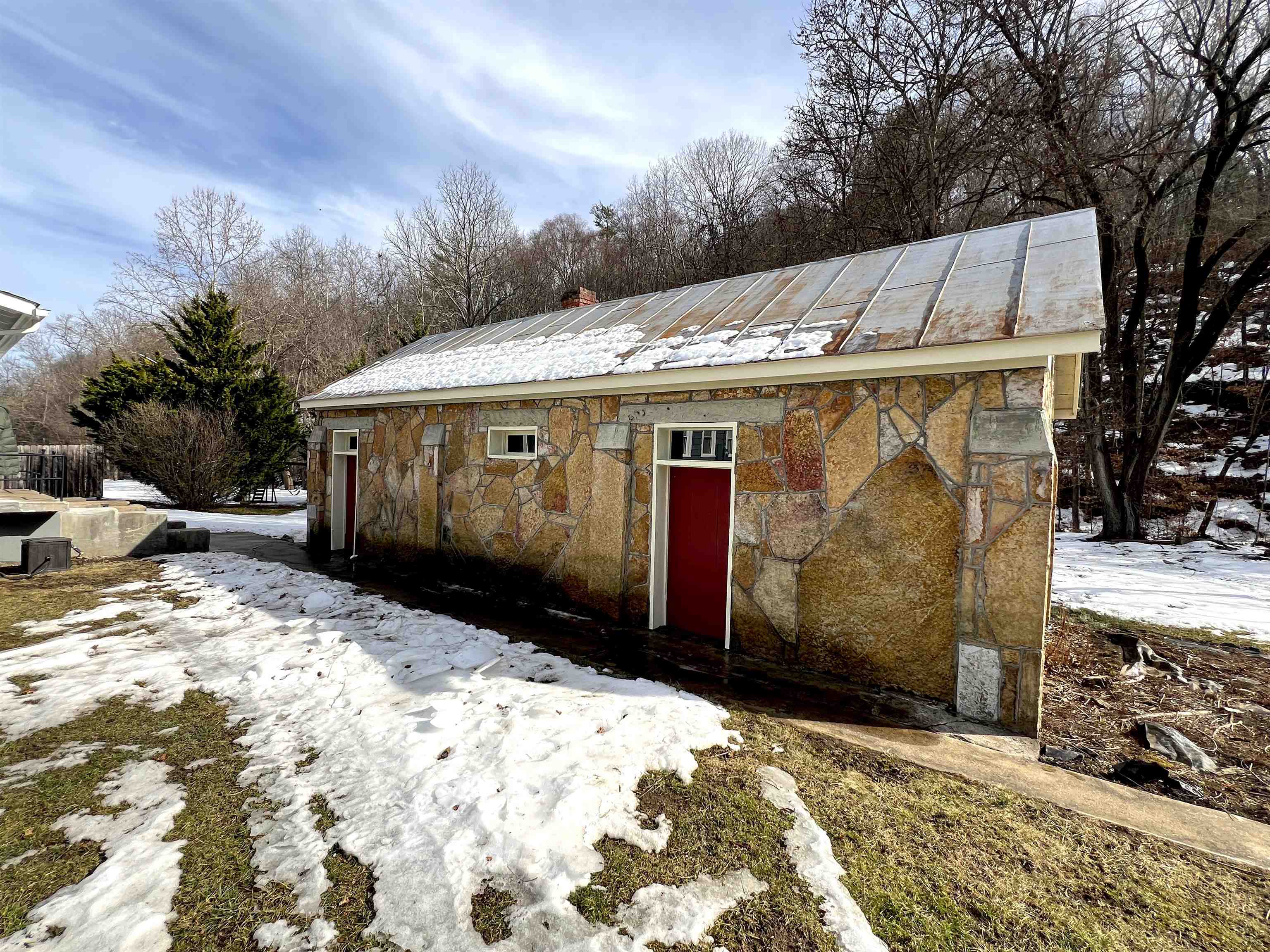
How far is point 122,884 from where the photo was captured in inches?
90.0

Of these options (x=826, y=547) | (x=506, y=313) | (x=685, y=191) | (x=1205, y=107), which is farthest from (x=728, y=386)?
(x=506, y=313)

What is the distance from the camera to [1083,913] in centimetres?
230

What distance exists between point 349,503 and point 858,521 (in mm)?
8932

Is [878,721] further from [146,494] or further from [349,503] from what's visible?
[146,494]

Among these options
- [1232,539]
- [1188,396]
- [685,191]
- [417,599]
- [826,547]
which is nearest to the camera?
[826,547]

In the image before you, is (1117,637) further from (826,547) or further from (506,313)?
(506,313)

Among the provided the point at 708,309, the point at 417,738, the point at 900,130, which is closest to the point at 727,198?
the point at 900,130

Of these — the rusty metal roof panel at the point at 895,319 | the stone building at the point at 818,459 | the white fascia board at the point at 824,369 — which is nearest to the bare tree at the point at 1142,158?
the stone building at the point at 818,459

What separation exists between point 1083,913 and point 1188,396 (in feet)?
75.6

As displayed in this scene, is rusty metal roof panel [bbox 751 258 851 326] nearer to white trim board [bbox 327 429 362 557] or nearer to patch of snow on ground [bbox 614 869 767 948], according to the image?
patch of snow on ground [bbox 614 869 767 948]

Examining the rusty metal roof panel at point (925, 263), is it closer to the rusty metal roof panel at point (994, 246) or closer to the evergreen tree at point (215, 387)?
the rusty metal roof panel at point (994, 246)

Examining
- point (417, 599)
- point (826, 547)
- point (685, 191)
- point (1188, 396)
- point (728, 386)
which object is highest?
point (685, 191)

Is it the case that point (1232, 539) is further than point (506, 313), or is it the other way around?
point (506, 313)

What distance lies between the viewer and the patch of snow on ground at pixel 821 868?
7.00 ft
